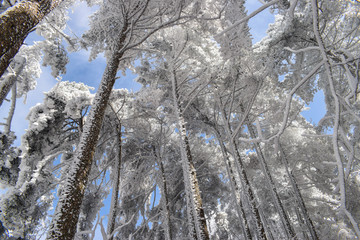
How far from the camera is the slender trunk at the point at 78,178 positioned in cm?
317

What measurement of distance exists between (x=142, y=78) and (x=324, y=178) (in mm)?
13740

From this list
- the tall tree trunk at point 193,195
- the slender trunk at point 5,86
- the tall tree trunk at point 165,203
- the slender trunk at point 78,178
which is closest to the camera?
the slender trunk at point 78,178

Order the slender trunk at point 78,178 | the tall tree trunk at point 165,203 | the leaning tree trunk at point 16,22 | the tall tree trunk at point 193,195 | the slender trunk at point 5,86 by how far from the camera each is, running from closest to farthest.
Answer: the leaning tree trunk at point 16,22
the slender trunk at point 78,178
the tall tree trunk at point 193,195
the slender trunk at point 5,86
the tall tree trunk at point 165,203

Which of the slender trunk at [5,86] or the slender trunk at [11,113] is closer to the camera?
the slender trunk at [5,86]

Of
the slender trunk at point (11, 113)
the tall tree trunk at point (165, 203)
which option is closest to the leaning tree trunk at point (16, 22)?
the slender trunk at point (11, 113)

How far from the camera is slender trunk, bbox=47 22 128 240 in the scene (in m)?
3.17

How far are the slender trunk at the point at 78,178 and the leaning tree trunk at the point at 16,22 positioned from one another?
169cm

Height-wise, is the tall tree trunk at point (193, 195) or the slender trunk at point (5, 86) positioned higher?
the slender trunk at point (5, 86)

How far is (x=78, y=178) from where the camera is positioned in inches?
144

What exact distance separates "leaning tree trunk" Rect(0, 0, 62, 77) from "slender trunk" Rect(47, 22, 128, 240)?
5.54 feet

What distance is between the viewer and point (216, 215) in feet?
49.6

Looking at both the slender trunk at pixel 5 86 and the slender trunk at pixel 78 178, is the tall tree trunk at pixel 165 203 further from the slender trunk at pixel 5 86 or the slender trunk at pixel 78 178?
the slender trunk at pixel 5 86

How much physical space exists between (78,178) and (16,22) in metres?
2.56

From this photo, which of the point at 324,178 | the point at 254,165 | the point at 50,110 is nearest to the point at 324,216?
the point at 324,178
